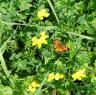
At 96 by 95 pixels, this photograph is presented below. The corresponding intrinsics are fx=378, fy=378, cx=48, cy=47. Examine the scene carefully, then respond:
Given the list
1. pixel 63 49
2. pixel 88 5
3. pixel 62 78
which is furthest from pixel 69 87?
pixel 88 5

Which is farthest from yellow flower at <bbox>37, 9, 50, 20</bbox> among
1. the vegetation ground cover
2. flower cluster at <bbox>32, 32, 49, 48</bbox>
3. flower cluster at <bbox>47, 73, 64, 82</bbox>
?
flower cluster at <bbox>47, 73, 64, 82</bbox>

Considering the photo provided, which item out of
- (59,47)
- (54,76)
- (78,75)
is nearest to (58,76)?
(54,76)

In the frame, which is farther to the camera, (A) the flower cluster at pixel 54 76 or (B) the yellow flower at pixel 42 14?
(B) the yellow flower at pixel 42 14

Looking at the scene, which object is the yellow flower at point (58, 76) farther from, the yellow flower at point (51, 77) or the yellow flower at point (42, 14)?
the yellow flower at point (42, 14)

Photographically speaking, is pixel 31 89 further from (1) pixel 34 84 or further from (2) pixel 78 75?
(2) pixel 78 75

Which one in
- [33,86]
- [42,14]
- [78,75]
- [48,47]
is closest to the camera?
[78,75]

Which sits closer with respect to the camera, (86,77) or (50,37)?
(86,77)

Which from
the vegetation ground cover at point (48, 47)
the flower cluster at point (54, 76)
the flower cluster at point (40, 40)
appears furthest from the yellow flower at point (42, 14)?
the flower cluster at point (54, 76)

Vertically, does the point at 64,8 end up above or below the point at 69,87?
above

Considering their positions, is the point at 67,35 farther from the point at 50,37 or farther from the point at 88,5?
the point at 88,5

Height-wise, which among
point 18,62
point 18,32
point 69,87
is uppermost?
point 18,32
